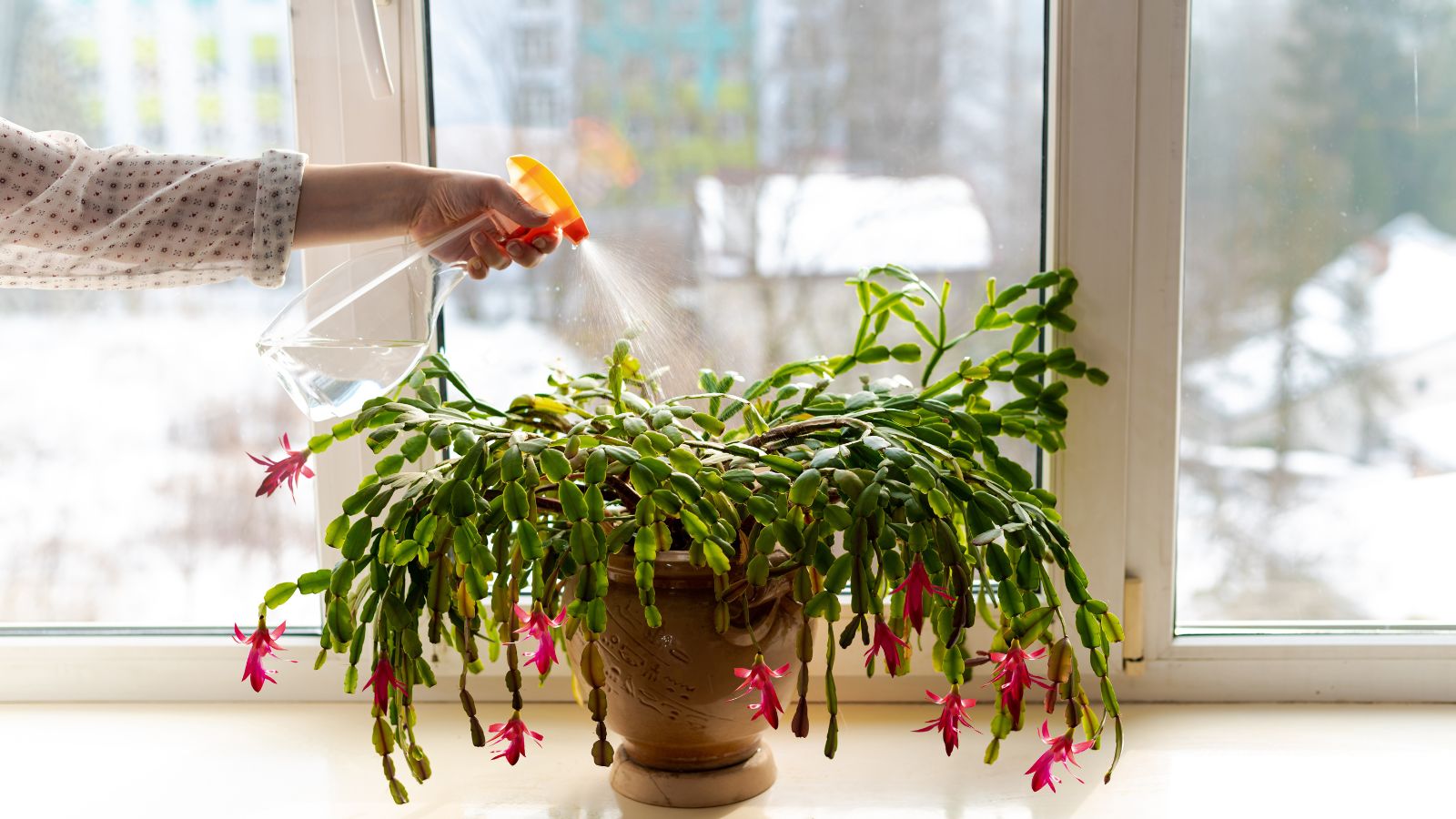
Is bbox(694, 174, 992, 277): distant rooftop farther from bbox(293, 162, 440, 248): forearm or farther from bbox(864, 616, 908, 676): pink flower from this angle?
bbox(864, 616, 908, 676): pink flower

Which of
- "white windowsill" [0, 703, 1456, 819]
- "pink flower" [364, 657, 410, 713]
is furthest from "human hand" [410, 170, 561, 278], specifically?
"white windowsill" [0, 703, 1456, 819]

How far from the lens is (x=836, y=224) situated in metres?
1.19

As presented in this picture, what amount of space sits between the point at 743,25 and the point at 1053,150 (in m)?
0.34

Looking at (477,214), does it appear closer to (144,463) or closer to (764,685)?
(764,685)

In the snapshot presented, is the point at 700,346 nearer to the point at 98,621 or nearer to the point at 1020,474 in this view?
the point at 1020,474

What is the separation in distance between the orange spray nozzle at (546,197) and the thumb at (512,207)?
16mm

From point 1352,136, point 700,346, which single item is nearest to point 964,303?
point 700,346

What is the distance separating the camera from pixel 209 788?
1.04 metres

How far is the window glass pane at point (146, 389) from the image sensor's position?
120cm

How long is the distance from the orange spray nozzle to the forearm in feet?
0.23

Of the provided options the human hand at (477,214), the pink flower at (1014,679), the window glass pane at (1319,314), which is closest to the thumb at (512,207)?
the human hand at (477,214)

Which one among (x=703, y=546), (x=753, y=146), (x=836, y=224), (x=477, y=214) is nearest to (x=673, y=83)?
(x=753, y=146)

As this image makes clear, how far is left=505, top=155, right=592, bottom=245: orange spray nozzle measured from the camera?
36.5 inches

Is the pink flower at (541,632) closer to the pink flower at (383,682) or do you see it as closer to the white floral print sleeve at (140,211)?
the pink flower at (383,682)
